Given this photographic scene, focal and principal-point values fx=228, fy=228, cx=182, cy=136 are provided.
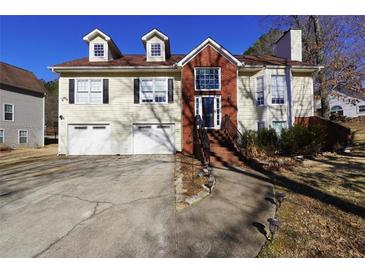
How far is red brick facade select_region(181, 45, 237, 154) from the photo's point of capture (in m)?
13.9

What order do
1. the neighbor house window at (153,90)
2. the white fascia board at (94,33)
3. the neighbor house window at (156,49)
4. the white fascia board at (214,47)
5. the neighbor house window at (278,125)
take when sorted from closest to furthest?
the white fascia board at (214,47) → the neighbor house window at (153,90) → the neighbor house window at (278,125) → the white fascia board at (94,33) → the neighbor house window at (156,49)

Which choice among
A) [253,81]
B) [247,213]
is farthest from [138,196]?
[253,81]

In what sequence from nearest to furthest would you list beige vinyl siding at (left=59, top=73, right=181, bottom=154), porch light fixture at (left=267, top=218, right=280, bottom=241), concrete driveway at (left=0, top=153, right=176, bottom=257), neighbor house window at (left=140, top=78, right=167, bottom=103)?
1. concrete driveway at (left=0, top=153, right=176, bottom=257)
2. porch light fixture at (left=267, top=218, right=280, bottom=241)
3. beige vinyl siding at (left=59, top=73, right=181, bottom=154)
4. neighbor house window at (left=140, top=78, right=167, bottom=103)

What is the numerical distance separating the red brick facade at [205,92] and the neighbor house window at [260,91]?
5.38 feet

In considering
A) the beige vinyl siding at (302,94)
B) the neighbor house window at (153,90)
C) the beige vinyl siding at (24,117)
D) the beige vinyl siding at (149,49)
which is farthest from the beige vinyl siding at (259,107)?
the beige vinyl siding at (24,117)

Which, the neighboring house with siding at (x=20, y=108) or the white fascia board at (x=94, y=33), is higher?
the white fascia board at (x=94, y=33)

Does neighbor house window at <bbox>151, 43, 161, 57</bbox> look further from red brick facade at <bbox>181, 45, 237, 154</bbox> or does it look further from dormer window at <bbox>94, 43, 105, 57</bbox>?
dormer window at <bbox>94, 43, 105, 57</bbox>

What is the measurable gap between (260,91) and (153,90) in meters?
6.75

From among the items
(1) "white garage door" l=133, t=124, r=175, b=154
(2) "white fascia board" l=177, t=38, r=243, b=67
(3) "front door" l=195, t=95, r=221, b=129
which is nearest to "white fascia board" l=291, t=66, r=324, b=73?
(2) "white fascia board" l=177, t=38, r=243, b=67

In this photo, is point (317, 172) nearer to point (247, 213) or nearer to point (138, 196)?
point (247, 213)

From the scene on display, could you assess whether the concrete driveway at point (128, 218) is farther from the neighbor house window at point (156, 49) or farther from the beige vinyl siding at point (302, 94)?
the neighbor house window at point (156, 49)

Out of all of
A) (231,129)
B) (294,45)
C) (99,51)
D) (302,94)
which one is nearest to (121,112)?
(99,51)

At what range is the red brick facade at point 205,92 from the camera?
45.5ft

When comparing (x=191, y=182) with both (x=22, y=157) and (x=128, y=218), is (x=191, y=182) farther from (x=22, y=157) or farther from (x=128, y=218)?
(x=22, y=157)
